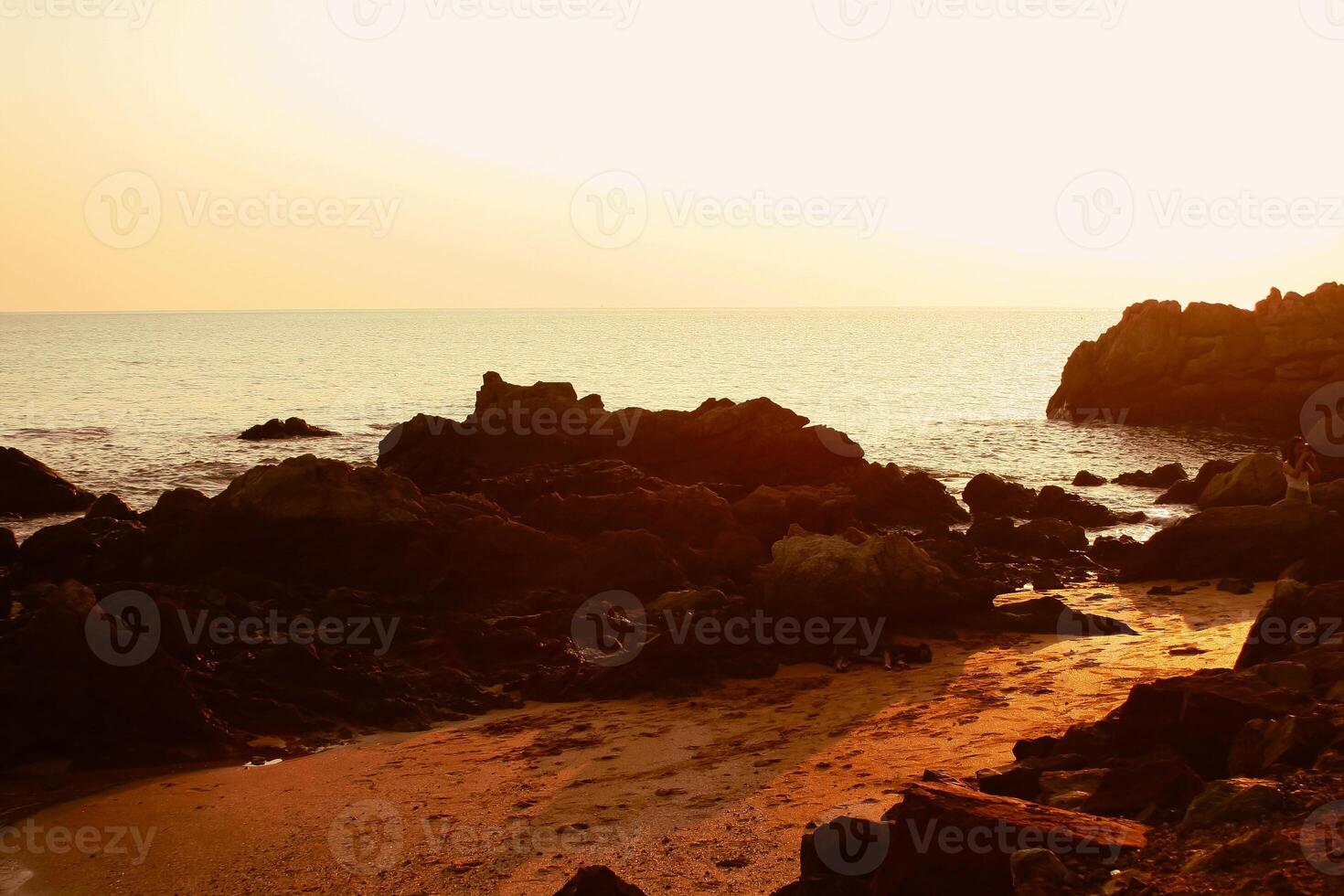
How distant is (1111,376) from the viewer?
64.8 metres

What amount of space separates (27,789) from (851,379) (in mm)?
91310

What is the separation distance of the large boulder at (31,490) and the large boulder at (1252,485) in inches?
1219

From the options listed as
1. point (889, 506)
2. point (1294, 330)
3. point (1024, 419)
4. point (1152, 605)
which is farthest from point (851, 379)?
point (1152, 605)

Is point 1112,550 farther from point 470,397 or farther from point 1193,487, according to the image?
point 470,397
